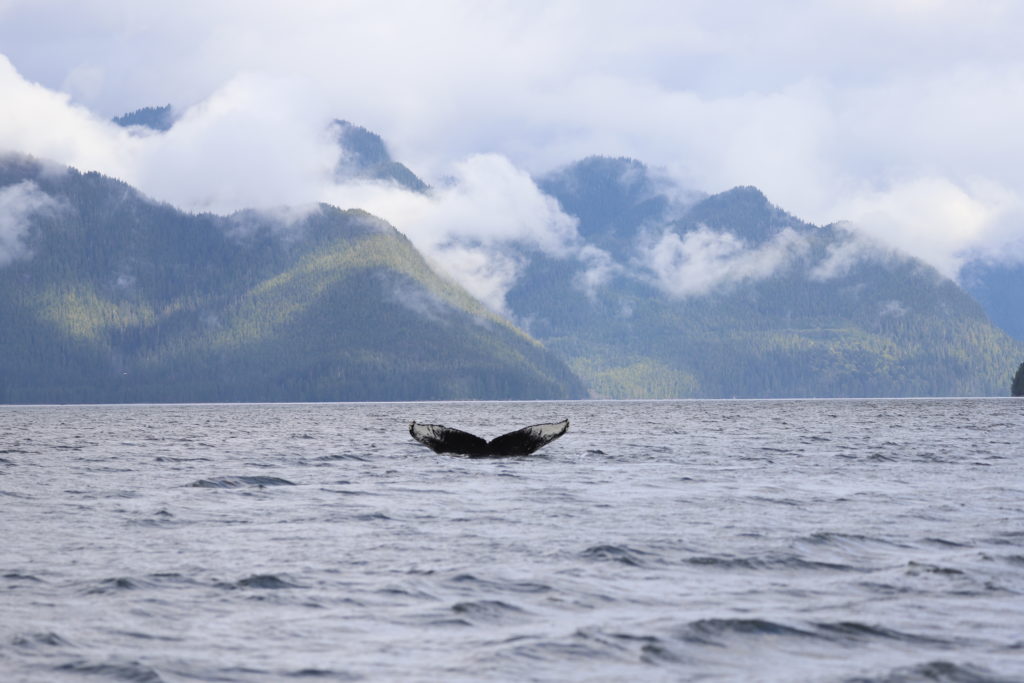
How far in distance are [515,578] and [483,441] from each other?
5091 cm

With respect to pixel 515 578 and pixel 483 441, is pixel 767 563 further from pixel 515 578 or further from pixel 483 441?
pixel 483 441

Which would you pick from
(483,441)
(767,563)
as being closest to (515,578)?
(767,563)

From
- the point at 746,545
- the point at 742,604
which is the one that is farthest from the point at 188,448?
the point at 742,604

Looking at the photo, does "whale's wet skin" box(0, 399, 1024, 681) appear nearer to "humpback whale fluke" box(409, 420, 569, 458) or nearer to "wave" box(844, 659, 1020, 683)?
"wave" box(844, 659, 1020, 683)

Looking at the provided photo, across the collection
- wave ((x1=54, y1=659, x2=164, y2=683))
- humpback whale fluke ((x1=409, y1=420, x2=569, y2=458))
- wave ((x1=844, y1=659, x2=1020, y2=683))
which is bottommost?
wave ((x1=54, y1=659, x2=164, y2=683))

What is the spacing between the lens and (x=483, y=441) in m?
78.1

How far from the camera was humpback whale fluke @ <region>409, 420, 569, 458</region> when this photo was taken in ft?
252

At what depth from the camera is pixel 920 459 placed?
69000mm

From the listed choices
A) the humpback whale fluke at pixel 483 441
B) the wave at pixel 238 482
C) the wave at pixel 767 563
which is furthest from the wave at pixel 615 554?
the humpback whale fluke at pixel 483 441

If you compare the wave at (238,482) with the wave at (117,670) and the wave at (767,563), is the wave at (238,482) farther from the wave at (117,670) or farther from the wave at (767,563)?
the wave at (117,670)

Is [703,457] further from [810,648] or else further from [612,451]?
[810,648]

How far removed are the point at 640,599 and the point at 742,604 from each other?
204 cm

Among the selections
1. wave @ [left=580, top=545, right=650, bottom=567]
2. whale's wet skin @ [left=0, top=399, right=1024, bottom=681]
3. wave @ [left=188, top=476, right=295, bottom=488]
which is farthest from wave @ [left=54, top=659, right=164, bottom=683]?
wave @ [left=188, top=476, right=295, bottom=488]

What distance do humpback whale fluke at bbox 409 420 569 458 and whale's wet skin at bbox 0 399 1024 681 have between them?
66.4 feet
